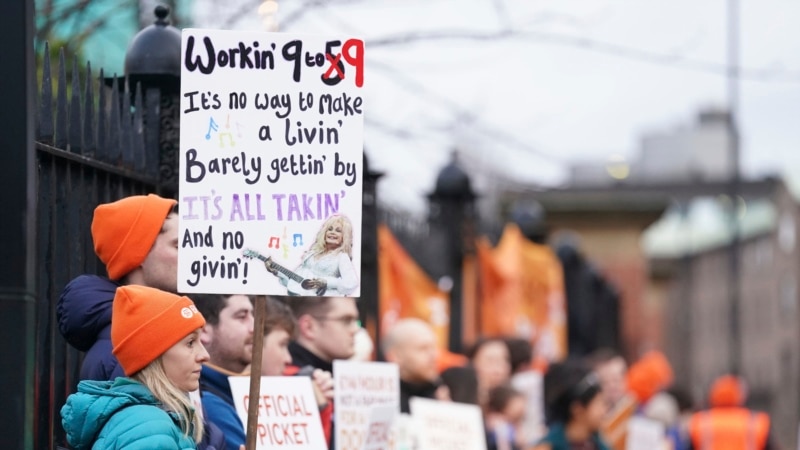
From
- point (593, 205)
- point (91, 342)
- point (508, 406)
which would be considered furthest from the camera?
point (593, 205)

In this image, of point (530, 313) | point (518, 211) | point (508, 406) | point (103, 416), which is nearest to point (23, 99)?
point (103, 416)

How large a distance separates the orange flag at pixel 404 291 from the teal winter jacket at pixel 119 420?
6.50 metres

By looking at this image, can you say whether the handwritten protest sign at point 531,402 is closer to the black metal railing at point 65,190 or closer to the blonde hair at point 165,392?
the black metal railing at point 65,190

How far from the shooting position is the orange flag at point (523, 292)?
16109 millimetres

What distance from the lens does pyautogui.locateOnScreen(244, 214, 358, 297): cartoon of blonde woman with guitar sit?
633 centimetres

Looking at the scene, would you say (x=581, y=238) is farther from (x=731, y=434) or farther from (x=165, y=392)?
(x=165, y=392)

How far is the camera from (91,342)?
20.7 feet

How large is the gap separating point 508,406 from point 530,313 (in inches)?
266

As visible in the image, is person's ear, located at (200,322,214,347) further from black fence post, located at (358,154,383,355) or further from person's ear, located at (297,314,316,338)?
black fence post, located at (358,154,383,355)

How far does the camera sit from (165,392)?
5.64 metres

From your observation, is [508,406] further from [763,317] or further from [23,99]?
[763,317]

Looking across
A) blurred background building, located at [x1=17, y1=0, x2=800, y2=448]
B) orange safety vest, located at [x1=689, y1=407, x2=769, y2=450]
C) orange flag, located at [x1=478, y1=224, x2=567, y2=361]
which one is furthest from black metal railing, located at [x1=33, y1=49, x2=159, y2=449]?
orange safety vest, located at [x1=689, y1=407, x2=769, y2=450]

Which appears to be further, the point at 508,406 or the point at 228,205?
the point at 508,406

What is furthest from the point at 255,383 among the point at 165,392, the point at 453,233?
the point at 453,233
